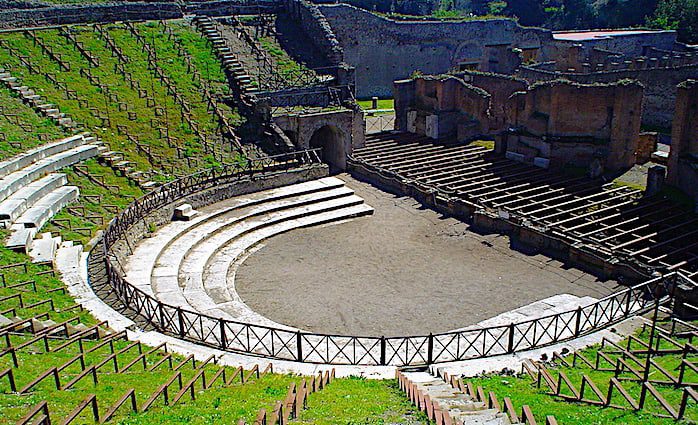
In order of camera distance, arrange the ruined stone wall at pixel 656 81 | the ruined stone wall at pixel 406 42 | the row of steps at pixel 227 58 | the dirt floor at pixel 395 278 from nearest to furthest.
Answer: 1. the dirt floor at pixel 395 278
2. the row of steps at pixel 227 58
3. the ruined stone wall at pixel 656 81
4. the ruined stone wall at pixel 406 42

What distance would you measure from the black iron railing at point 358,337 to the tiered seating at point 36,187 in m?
2.06

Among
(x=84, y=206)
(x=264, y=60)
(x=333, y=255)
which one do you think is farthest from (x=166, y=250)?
(x=264, y=60)

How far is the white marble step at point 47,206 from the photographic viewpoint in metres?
17.6

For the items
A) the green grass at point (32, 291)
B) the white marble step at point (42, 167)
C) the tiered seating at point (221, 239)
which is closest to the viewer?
the green grass at point (32, 291)

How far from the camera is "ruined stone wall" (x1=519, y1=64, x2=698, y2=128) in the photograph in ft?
122

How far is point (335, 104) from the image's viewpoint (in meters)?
32.0

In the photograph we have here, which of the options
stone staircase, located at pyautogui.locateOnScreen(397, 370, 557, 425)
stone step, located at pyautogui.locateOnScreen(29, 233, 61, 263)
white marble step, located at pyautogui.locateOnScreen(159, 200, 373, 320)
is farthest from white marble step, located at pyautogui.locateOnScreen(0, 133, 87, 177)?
stone staircase, located at pyautogui.locateOnScreen(397, 370, 557, 425)

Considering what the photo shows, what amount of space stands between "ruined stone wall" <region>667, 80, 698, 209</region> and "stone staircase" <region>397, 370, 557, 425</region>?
50.9 feet

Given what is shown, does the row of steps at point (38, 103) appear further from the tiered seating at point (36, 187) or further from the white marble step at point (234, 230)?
the white marble step at point (234, 230)

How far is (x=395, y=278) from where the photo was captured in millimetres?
19297

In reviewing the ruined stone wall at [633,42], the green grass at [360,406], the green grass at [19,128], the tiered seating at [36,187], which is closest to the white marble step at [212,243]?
the tiered seating at [36,187]

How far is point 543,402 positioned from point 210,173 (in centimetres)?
1796

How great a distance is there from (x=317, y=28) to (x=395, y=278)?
841 inches

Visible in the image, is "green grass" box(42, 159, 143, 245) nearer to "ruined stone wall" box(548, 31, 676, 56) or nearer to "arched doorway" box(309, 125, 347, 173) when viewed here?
"arched doorway" box(309, 125, 347, 173)
